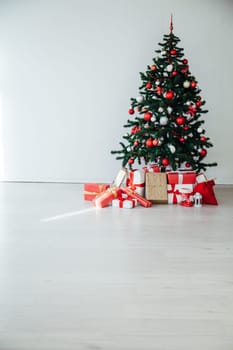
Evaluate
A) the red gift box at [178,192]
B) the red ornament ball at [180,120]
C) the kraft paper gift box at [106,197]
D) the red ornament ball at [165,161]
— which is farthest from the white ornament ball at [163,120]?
the kraft paper gift box at [106,197]

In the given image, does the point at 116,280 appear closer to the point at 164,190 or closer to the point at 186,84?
the point at 164,190

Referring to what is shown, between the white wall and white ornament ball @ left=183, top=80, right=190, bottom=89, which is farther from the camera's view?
the white wall

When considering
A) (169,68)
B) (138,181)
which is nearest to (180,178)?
(138,181)

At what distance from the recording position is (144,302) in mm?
1646

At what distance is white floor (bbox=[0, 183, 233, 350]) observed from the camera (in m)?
1.40

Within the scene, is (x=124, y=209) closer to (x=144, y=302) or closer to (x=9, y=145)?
(x=144, y=302)

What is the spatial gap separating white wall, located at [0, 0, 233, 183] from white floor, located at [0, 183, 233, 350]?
1.56 meters

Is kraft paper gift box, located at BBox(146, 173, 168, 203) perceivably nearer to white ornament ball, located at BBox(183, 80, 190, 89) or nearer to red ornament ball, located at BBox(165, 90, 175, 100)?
red ornament ball, located at BBox(165, 90, 175, 100)

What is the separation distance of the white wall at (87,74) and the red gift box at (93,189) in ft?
3.32

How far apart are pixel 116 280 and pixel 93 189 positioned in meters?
1.91

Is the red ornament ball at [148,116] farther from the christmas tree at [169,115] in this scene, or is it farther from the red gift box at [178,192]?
the red gift box at [178,192]

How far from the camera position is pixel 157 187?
3625mm

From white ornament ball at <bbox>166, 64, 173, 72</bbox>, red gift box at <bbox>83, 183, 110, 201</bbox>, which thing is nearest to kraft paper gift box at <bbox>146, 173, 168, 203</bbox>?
red gift box at <bbox>83, 183, 110, 201</bbox>

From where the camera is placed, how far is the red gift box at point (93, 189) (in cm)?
372
